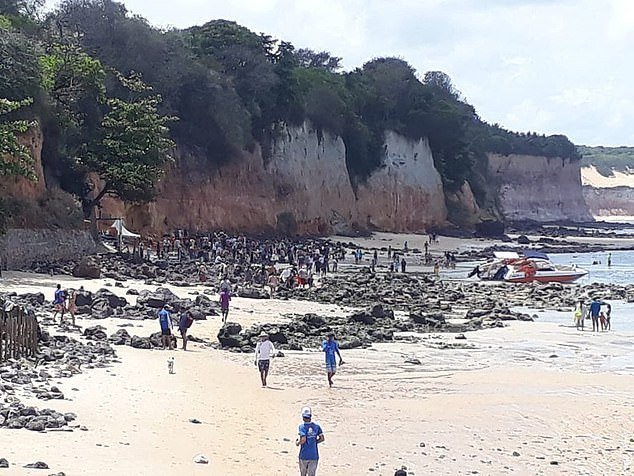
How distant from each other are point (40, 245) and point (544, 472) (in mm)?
28989

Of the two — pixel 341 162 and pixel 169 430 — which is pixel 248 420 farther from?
pixel 341 162

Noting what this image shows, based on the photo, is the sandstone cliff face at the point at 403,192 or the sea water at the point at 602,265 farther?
the sandstone cliff face at the point at 403,192

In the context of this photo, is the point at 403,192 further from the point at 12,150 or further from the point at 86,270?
the point at 12,150

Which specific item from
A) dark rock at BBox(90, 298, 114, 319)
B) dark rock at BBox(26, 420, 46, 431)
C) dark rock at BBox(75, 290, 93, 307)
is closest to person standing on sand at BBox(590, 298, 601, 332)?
dark rock at BBox(90, 298, 114, 319)

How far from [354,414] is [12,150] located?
21370 mm

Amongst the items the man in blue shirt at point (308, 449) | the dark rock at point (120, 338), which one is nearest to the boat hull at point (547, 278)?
the dark rock at point (120, 338)

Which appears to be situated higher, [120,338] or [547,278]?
[547,278]

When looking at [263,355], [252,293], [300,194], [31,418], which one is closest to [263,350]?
[263,355]

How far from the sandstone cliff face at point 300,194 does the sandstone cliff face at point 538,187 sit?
48.5 meters

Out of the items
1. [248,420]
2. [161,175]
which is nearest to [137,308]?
[248,420]

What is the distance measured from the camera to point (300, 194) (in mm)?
75750

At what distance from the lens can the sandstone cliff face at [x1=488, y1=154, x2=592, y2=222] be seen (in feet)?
473

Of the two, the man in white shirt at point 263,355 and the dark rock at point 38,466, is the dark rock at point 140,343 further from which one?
the dark rock at point 38,466

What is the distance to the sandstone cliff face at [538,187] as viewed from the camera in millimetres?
144125
